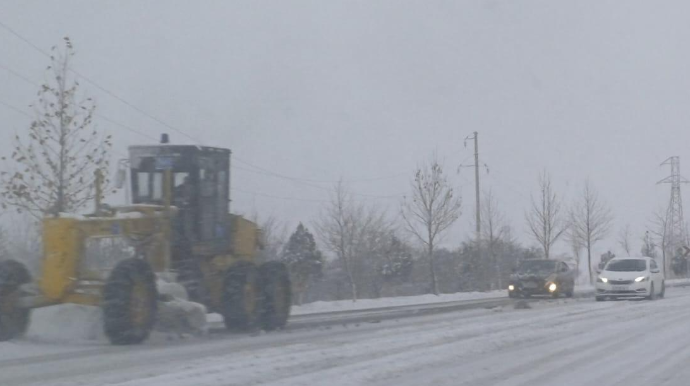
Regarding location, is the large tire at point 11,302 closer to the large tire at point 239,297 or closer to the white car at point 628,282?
the large tire at point 239,297

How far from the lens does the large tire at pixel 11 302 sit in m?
15.6

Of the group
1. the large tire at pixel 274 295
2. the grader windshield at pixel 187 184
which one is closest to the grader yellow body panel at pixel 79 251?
the grader windshield at pixel 187 184

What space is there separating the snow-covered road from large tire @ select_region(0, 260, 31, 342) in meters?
0.29

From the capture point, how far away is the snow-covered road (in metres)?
11.8

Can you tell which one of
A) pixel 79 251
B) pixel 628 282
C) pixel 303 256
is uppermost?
pixel 303 256

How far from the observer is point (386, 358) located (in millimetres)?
13781

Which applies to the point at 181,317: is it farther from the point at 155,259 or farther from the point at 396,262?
the point at 396,262

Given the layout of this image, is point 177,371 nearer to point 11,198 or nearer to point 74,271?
point 74,271

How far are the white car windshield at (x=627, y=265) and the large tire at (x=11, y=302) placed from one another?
23.5 metres

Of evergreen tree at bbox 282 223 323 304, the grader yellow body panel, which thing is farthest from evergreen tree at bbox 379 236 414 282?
the grader yellow body panel

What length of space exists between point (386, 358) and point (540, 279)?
22354 mm

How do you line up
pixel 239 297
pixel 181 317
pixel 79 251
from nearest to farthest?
1. pixel 79 251
2. pixel 181 317
3. pixel 239 297

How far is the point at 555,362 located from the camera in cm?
1366

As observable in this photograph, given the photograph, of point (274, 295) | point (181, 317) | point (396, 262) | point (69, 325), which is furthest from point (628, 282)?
point (396, 262)
